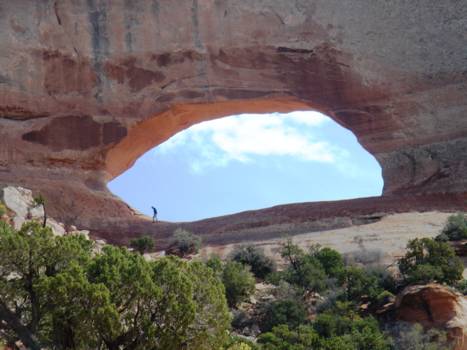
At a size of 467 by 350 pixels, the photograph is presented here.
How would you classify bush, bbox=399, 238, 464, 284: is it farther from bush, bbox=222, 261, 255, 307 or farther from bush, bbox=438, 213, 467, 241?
bush, bbox=222, 261, 255, 307

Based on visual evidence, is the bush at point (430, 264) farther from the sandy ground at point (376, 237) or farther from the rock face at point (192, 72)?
the rock face at point (192, 72)

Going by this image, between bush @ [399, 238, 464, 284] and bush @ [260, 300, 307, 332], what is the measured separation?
81.8 inches

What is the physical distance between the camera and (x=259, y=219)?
79.6 feet

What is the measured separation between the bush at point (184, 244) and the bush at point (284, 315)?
23.1 ft

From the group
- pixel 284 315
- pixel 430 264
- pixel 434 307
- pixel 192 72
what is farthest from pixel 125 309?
pixel 192 72

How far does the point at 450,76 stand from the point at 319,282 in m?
13.0

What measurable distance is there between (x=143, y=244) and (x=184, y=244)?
1.14 metres

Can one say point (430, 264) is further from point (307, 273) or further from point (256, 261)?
point (256, 261)

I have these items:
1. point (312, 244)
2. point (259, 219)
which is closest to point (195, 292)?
point (312, 244)

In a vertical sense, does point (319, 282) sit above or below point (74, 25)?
below

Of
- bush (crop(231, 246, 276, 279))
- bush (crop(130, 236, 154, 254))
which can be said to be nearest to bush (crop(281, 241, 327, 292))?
bush (crop(231, 246, 276, 279))

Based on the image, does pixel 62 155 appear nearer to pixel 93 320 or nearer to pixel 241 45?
pixel 241 45

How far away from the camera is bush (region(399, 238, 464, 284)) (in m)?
15.1

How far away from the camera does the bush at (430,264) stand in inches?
595
